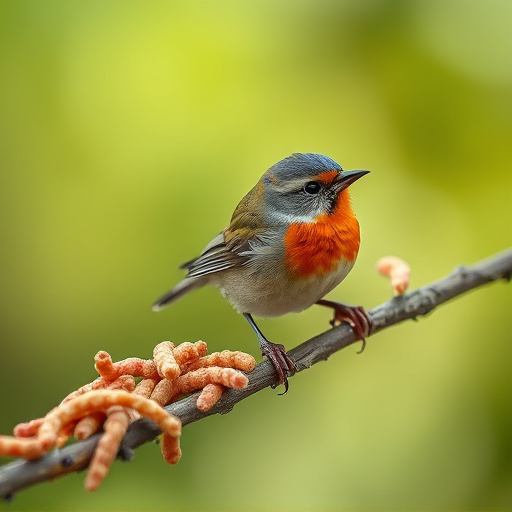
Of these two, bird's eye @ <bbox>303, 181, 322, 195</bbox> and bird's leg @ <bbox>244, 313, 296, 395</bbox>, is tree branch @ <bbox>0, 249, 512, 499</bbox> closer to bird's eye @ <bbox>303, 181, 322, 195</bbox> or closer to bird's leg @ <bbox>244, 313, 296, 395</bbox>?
bird's leg @ <bbox>244, 313, 296, 395</bbox>

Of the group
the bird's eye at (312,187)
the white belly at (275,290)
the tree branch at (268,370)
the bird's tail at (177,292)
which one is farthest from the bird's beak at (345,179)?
the bird's tail at (177,292)

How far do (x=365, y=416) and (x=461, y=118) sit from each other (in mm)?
2197

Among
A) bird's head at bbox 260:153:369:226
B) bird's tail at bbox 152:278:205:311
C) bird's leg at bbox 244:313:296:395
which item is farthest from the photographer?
bird's tail at bbox 152:278:205:311

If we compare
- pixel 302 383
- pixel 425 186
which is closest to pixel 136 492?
pixel 302 383

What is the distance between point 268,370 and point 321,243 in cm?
83

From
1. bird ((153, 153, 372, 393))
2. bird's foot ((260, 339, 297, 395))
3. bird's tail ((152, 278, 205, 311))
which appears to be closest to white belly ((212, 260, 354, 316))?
bird ((153, 153, 372, 393))

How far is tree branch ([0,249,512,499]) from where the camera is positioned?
185 cm

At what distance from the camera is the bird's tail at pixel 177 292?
4.09m

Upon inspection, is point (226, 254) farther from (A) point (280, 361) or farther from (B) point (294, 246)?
(A) point (280, 361)

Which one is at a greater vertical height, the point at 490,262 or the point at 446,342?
the point at 490,262

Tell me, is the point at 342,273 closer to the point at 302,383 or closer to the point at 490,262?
the point at 490,262

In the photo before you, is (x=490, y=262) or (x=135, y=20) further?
(x=135, y=20)

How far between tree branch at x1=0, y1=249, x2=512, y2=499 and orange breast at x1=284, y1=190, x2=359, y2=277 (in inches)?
12.4

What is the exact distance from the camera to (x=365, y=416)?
4.79 metres
